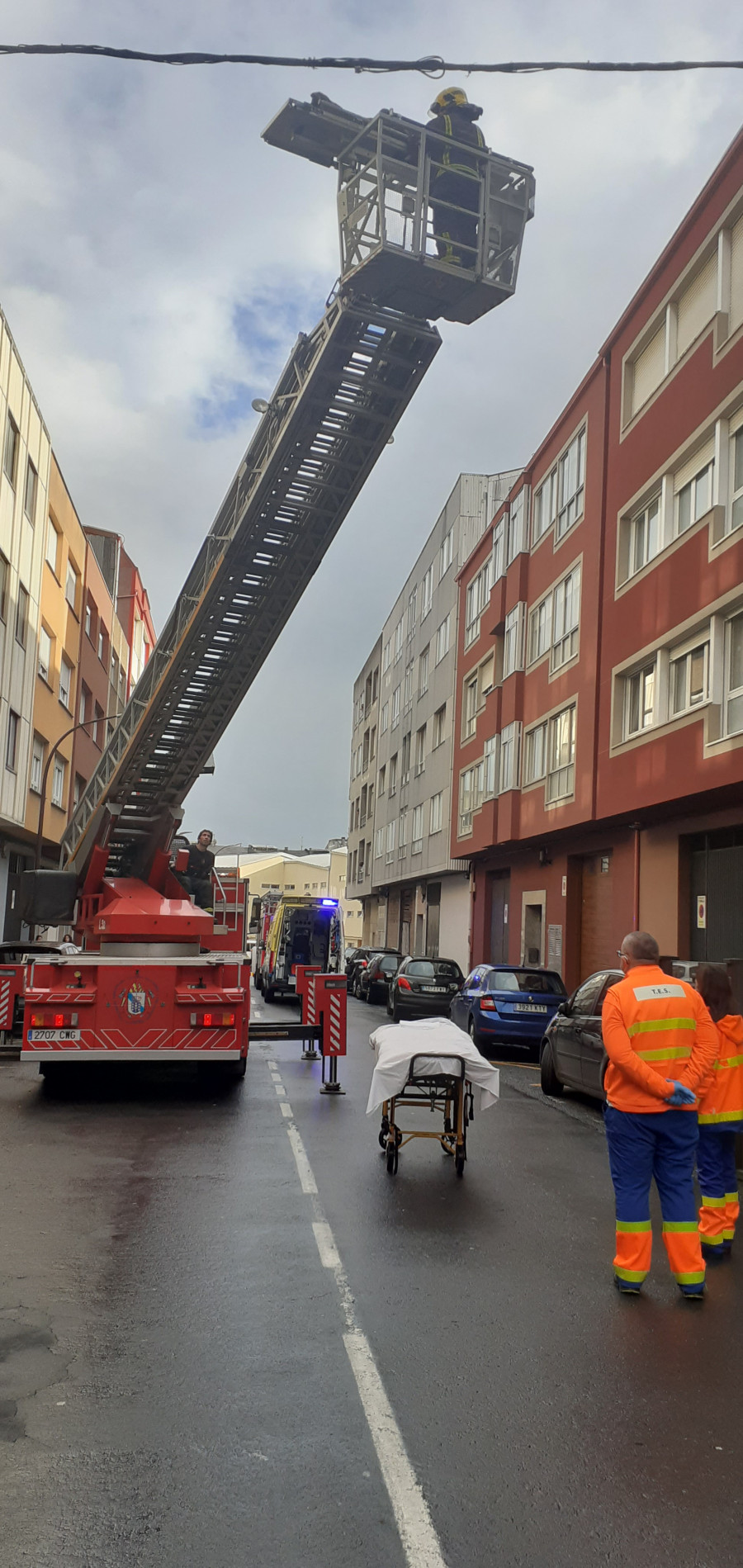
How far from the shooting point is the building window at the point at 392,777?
51.4m

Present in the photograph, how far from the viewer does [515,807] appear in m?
27.9

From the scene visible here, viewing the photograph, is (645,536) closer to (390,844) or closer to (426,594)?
(426,594)

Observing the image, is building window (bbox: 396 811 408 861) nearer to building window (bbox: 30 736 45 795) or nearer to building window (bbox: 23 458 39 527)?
building window (bbox: 30 736 45 795)

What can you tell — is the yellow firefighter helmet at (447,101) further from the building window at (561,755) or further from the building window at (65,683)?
the building window at (65,683)

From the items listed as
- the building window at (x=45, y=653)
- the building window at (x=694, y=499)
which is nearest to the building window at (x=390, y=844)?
the building window at (x=45, y=653)

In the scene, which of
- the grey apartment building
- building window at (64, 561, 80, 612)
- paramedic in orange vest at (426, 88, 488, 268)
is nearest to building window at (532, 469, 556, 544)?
the grey apartment building

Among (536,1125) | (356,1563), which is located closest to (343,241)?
(536,1125)

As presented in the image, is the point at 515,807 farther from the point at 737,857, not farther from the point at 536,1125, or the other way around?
the point at 536,1125

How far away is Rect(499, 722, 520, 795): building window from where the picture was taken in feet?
91.8

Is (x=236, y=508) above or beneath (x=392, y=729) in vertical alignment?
beneath

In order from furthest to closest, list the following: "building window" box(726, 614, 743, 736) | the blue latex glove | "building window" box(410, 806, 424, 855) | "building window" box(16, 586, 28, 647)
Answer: "building window" box(410, 806, 424, 855)
"building window" box(16, 586, 28, 647)
"building window" box(726, 614, 743, 736)
the blue latex glove

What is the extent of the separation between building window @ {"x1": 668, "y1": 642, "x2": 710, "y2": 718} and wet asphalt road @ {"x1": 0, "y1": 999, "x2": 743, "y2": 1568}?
10.4 meters

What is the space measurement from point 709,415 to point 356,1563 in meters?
16.7

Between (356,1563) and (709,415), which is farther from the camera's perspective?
(709,415)
